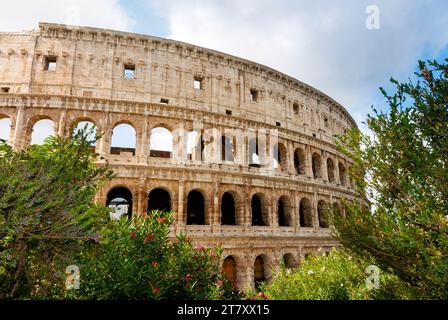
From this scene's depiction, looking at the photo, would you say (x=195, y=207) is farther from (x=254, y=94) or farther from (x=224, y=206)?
(x=254, y=94)

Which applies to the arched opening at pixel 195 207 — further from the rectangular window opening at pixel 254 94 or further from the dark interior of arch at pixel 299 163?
the dark interior of arch at pixel 299 163

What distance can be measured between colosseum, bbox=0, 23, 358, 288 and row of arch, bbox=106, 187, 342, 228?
68 millimetres

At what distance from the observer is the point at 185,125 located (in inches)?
672

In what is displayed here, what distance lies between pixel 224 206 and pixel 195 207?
2.06 metres

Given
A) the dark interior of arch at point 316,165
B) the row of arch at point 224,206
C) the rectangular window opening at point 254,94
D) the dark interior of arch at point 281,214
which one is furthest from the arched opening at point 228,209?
the dark interior of arch at point 316,165

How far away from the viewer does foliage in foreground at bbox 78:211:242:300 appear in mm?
5066

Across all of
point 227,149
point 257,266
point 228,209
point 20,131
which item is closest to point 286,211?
point 228,209

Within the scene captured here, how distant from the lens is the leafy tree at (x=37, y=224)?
4832 millimetres

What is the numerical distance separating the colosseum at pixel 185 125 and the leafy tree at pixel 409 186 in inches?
439

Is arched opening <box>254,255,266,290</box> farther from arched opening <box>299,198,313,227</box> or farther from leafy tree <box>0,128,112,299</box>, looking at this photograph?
leafy tree <box>0,128,112,299</box>
